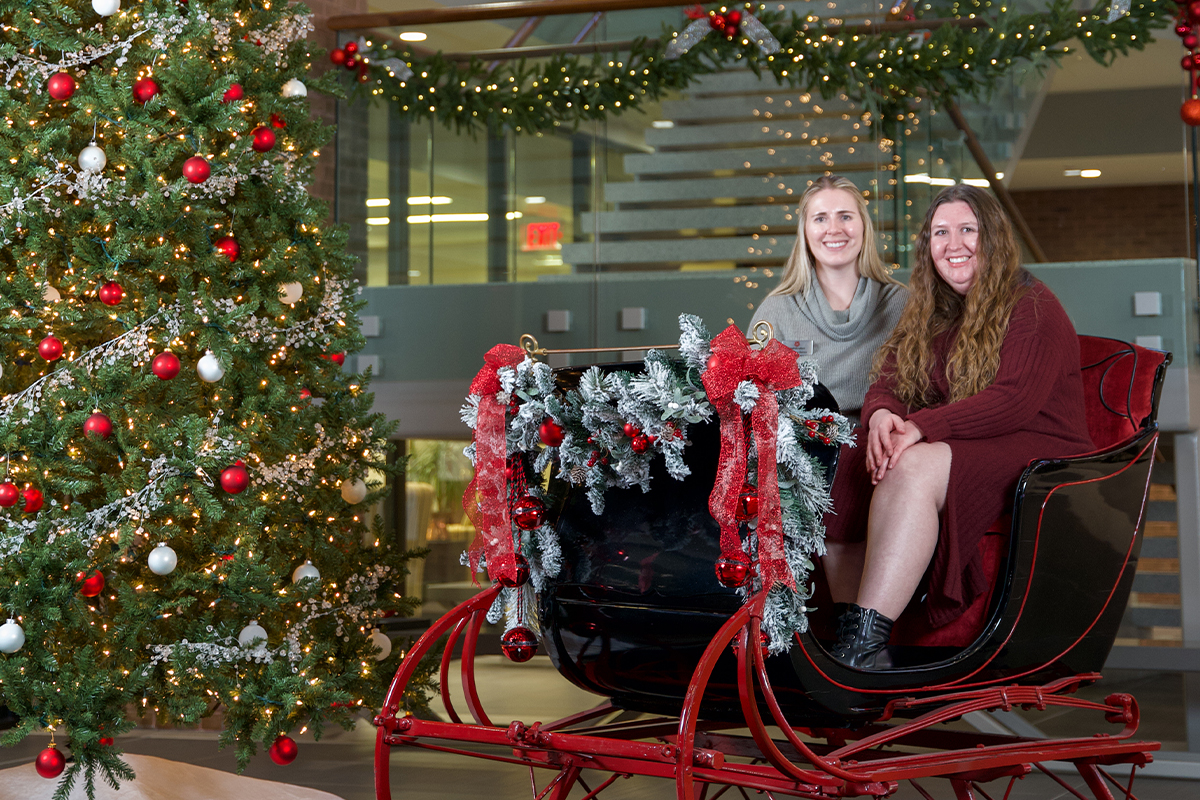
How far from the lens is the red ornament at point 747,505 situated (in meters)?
1.65

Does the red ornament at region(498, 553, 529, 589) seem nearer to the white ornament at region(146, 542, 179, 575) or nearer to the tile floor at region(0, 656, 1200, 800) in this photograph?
the white ornament at region(146, 542, 179, 575)

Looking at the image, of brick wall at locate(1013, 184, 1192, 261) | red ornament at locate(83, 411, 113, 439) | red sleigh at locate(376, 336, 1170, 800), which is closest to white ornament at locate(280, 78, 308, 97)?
red ornament at locate(83, 411, 113, 439)

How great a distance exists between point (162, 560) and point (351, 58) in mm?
3277

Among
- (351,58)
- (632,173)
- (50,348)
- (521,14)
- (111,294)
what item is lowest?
(50,348)

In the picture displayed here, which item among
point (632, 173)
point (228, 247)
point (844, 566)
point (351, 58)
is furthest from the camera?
point (351, 58)

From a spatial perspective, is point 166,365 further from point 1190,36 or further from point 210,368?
point 1190,36

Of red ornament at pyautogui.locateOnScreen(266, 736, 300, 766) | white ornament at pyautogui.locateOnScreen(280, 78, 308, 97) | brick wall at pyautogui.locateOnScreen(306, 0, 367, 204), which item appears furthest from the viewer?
brick wall at pyautogui.locateOnScreen(306, 0, 367, 204)

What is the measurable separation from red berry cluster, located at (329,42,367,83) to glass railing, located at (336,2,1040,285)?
0.32ft

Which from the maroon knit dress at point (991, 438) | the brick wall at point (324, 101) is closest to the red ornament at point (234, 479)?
the maroon knit dress at point (991, 438)

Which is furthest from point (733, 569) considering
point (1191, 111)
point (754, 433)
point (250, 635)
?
point (1191, 111)

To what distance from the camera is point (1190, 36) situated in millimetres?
4773

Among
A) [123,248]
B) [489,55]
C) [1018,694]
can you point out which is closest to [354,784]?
[123,248]

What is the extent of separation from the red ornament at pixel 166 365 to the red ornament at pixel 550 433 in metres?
1.44

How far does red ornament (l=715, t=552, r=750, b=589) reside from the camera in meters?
1.65
